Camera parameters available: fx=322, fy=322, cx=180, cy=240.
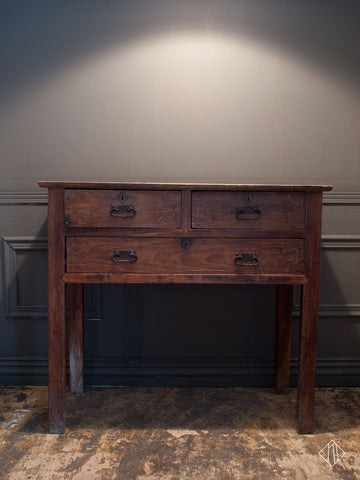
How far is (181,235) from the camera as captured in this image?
1465mm

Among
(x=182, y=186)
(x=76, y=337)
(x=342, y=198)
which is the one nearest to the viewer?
(x=182, y=186)

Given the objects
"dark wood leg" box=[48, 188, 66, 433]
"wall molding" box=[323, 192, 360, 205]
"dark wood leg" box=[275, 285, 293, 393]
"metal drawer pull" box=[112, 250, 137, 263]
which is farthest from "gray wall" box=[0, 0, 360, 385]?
"metal drawer pull" box=[112, 250, 137, 263]

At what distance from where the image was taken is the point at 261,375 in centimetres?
202

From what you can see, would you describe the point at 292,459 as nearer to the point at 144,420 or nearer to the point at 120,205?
the point at 144,420

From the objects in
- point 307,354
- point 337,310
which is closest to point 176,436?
point 307,354

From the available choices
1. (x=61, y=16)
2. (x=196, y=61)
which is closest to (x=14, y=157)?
(x=61, y=16)

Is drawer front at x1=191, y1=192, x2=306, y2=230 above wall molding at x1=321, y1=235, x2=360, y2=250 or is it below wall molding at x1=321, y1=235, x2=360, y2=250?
above

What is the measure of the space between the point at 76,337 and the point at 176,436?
770 mm

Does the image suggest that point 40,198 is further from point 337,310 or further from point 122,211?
point 337,310

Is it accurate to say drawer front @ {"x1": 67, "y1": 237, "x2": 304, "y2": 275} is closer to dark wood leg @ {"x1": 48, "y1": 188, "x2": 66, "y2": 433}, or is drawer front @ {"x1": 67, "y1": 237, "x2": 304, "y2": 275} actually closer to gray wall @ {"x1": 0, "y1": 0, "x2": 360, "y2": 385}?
dark wood leg @ {"x1": 48, "y1": 188, "x2": 66, "y2": 433}

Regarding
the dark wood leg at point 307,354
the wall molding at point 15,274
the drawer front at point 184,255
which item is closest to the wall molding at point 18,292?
the wall molding at point 15,274

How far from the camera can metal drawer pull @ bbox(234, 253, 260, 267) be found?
1484 millimetres

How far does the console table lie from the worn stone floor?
0.34 metres

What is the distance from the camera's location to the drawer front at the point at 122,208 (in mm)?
1455
